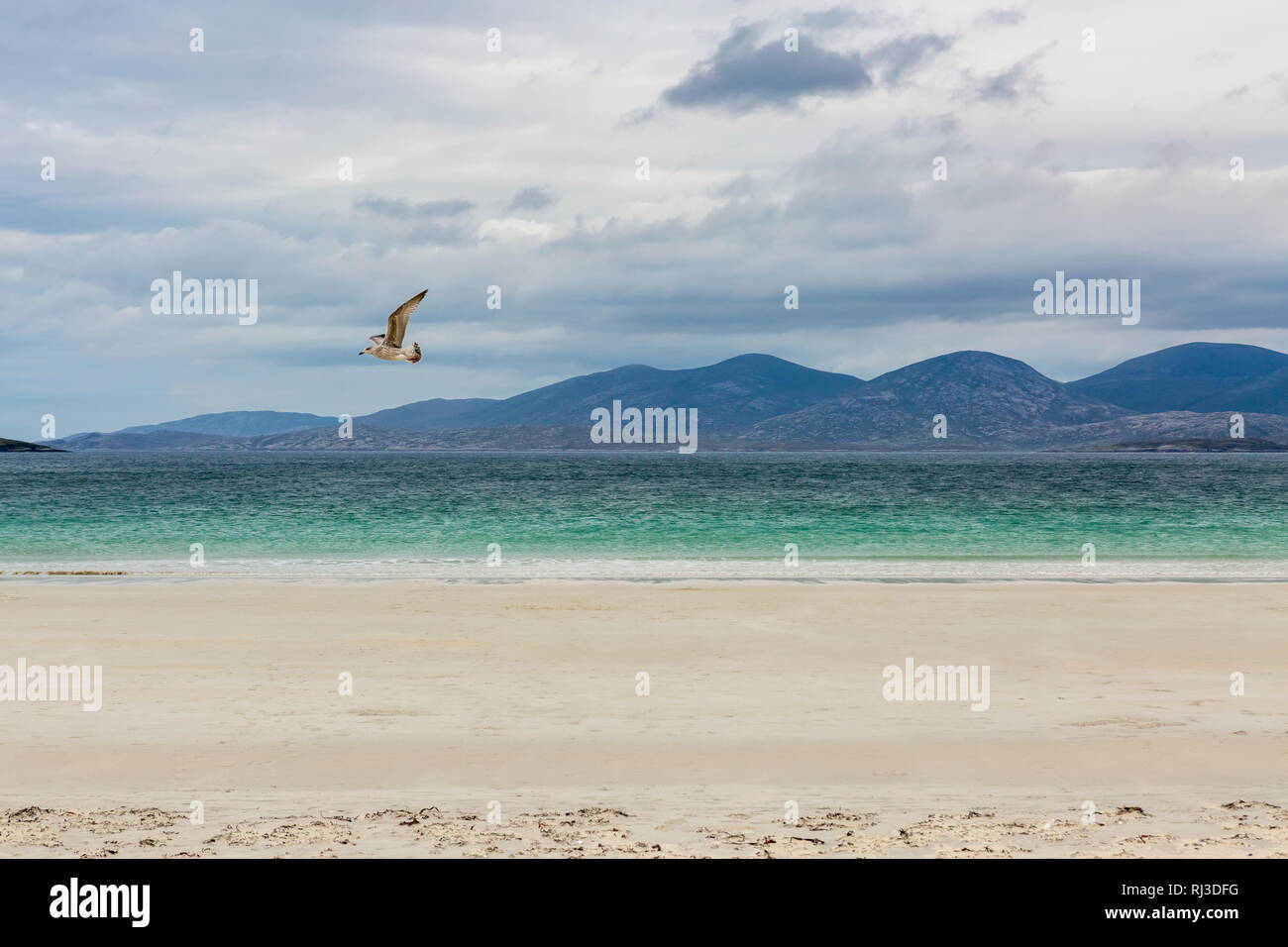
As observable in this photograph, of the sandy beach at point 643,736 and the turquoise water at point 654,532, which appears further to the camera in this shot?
the turquoise water at point 654,532

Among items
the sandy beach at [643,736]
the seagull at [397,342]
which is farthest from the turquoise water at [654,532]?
the seagull at [397,342]

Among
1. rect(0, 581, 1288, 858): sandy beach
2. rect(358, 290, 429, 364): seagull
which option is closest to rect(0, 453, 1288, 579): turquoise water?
rect(0, 581, 1288, 858): sandy beach

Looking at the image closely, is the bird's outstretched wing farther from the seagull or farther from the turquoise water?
the turquoise water

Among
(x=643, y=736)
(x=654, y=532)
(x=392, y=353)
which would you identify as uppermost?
(x=392, y=353)

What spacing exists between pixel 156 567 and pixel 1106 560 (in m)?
29.8

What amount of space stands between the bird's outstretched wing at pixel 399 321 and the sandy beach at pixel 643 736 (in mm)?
4648

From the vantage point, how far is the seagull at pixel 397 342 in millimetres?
13680

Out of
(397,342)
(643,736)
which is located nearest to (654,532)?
(397,342)

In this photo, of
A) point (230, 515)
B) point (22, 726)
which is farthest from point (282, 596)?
point (230, 515)

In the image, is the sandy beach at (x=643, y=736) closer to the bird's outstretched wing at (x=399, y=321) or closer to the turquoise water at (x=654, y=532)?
the bird's outstretched wing at (x=399, y=321)

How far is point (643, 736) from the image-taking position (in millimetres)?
11859

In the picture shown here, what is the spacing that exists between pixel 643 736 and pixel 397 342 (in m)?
5.99

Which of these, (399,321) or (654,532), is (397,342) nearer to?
(399,321)
